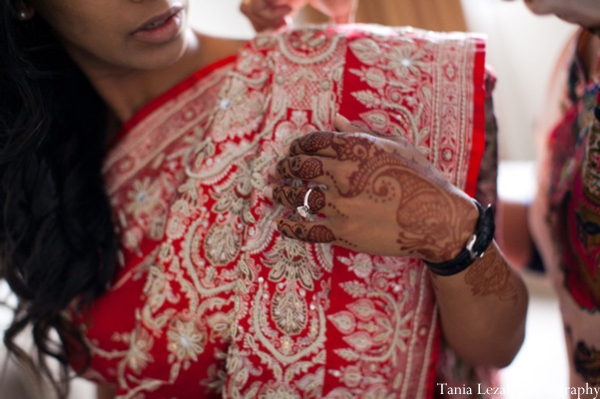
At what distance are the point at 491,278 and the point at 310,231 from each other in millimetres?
251

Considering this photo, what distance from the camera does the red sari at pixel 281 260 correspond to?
75 centimetres

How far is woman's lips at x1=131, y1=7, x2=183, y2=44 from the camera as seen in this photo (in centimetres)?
81

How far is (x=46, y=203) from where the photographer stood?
2.97ft

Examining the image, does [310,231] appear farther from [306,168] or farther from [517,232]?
[517,232]

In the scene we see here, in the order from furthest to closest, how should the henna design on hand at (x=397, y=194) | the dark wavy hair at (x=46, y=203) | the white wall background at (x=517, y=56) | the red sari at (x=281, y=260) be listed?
the white wall background at (x=517, y=56)
the dark wavy hair at (x=46, y=203)
the red sari at (x=281, y=260)
the henna design on hand at (x=397, y=194)

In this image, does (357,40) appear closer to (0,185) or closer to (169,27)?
(169,27)

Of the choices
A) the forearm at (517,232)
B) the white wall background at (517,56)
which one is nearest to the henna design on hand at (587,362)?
the forearm at (517,232)

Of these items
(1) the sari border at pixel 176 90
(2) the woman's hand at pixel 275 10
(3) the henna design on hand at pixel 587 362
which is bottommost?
(3) the henna design on hand at pixel 587 362

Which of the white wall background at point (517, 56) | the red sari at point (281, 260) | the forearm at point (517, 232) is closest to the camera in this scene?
the red sari at point (281, 260)

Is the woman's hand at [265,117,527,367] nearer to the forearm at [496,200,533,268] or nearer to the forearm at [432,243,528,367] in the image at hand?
the forearm at [432,243,528,367]

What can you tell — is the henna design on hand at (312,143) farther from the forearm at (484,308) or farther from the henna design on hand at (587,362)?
the henna design on hand at (587,362)

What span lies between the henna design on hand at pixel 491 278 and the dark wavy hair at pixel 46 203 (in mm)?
552

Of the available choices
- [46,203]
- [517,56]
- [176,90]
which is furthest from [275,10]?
[517,56]

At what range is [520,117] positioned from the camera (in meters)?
2.34
